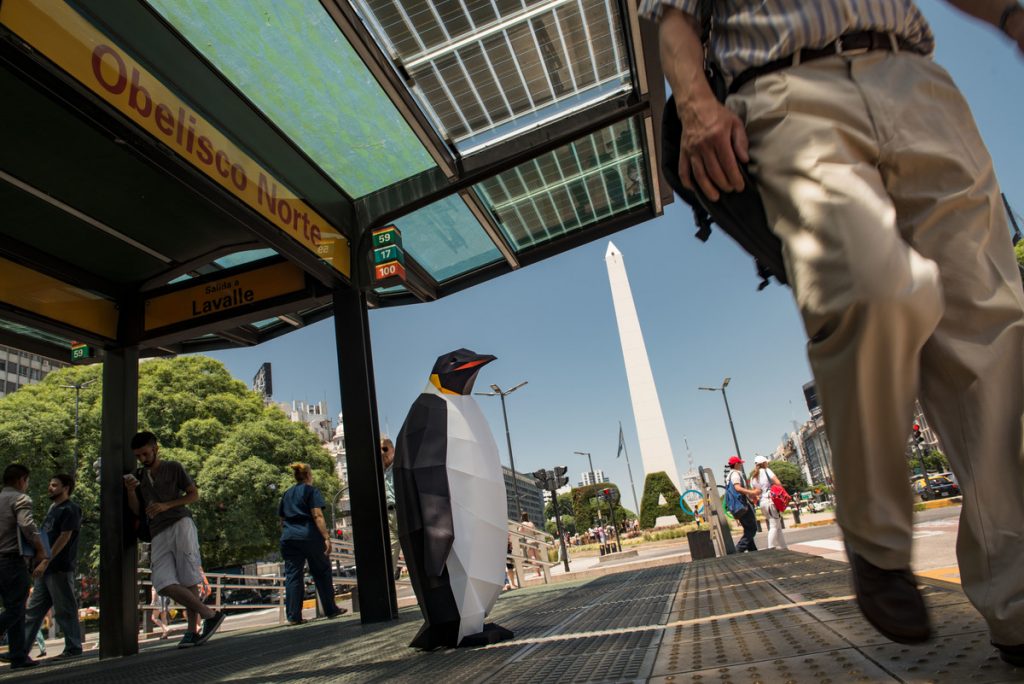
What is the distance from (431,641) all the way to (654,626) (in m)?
1.07

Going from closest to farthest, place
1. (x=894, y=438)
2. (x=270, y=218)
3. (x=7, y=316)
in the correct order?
(x=894, y=438) < (x=270, y=218) < (x=7, y=316)

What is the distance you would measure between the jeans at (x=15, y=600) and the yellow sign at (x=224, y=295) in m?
2.39

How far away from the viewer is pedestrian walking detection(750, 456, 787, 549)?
893 cm

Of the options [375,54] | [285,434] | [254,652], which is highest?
[285,434]

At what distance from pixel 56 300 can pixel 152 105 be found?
2.94m

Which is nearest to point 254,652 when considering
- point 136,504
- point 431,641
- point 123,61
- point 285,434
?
point 431,641

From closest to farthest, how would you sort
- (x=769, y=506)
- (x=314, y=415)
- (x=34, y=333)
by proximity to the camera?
(x=34, y=333), (x=769, y=506), (x=314, y=415)

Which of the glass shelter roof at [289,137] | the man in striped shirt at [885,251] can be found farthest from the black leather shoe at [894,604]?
the glass shelter roof at [289,137]

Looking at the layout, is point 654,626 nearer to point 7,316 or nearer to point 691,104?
point 691,104

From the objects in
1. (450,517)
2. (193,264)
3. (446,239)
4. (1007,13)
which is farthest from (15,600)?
(1007,13)

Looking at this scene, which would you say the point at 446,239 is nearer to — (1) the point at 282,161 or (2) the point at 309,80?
(1) the point at 282,161

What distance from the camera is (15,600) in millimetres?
5875

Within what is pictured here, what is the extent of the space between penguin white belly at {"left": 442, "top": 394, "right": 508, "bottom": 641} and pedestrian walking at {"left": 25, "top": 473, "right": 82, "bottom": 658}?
522 cm

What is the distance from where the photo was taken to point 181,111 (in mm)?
4430
